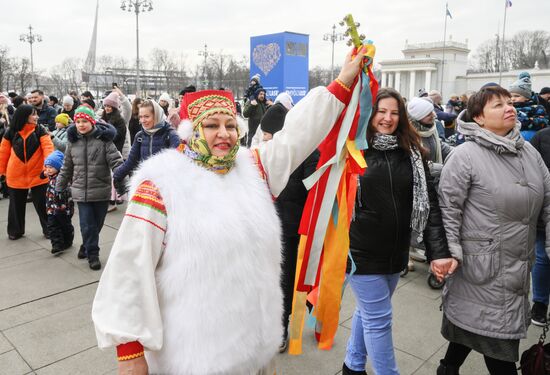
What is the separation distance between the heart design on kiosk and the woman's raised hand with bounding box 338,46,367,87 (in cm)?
1603

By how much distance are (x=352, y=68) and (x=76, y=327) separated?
3.40 metres

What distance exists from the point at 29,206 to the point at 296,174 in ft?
24.2

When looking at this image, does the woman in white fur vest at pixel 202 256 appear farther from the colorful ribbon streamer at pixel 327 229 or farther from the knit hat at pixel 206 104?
the colorful ribbon streamer at pixel 327 229

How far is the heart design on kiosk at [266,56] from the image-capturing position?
17469 mm

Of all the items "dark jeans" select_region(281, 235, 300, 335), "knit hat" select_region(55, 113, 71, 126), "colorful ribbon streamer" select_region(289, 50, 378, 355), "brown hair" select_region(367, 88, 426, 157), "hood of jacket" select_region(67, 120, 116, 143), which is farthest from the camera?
"knit hat" select_region(55, 113, 71, 126)

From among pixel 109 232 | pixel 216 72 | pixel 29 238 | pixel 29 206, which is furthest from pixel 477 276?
pixel 216 72

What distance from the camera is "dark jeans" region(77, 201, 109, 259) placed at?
535 cm

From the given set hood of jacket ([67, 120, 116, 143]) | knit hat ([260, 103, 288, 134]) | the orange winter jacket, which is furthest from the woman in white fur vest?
the orange winter jacket

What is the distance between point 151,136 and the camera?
5.42 m

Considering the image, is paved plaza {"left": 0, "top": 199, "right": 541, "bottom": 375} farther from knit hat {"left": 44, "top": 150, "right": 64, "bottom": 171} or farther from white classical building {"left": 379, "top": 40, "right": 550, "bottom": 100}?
white classical building {"left": 379, "top": 40, "right": 550, "bottom": 100}

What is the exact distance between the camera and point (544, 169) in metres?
2.66

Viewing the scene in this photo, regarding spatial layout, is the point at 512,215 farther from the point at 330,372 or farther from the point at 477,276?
the point at 330,372

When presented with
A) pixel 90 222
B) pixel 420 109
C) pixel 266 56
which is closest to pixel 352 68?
pixel 420 109

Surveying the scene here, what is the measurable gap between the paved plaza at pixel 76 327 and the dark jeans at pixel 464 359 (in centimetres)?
39
